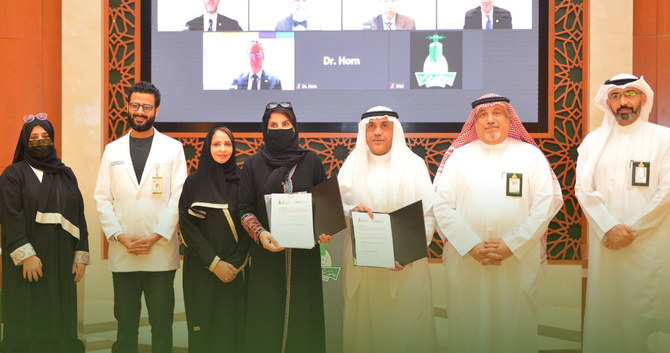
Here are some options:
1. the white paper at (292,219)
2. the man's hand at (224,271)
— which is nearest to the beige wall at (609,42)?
the white paper at (292,219)

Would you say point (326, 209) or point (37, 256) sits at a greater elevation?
point (326, 209)

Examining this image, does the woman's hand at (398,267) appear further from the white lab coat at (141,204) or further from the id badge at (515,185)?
the white lab coat at (141,204)

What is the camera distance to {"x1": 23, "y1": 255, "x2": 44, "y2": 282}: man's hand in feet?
9.52

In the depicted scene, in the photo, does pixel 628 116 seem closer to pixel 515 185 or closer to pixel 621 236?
pixel 621 236

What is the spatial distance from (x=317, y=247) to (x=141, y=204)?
1.09 metres

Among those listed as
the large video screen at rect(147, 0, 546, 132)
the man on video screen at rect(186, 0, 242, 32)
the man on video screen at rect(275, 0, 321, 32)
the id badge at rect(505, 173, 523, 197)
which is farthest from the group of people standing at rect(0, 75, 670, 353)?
the man on video screen at rect(275, 0, 321, 32)

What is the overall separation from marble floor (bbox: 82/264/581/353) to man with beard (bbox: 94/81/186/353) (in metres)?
1.01

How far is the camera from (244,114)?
471 cm

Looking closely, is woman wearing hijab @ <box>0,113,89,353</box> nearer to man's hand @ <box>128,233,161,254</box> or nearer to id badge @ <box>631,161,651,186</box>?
man's hand @ <box>128,233,161,254</box>

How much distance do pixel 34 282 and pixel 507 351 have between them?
269 centimetres

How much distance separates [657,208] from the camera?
9.74 ft

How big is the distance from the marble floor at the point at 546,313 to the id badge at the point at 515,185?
1.49m

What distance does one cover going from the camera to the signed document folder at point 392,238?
2703 millimetres

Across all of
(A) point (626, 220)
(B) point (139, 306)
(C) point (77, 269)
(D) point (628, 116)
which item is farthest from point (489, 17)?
(C) point (77, 269)
